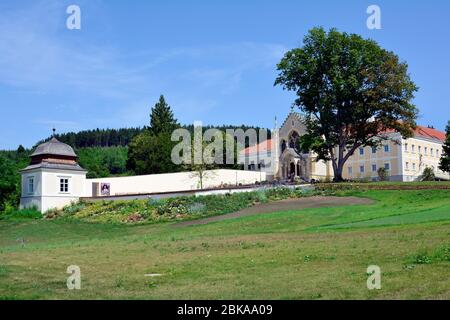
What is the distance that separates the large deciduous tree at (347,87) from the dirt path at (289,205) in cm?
1550

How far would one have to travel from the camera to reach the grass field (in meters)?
12.8

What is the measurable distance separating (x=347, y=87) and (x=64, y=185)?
3088 centimetres

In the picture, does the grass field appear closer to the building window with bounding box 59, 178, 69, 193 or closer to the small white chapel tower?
the small white chapel tower

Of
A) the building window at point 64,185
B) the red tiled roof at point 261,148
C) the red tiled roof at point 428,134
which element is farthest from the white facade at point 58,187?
the red tiled roof at point 428,134

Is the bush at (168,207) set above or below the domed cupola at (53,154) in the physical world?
below

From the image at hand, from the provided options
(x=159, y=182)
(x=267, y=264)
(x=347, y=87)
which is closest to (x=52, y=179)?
(x=159, y=182)

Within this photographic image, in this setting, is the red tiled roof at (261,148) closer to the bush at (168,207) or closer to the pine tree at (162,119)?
the pine tree at (162,119)

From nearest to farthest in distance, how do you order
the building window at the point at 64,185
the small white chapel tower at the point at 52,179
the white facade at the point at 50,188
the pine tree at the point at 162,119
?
the white facade at the point at 50,188 < the small white chapel tower at the point at 52,179 < the building window at the point at 64,185 < the pine tree at the point at 162,119

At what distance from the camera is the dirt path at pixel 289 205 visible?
40.3 metres

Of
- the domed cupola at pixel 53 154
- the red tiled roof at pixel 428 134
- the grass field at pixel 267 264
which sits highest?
the red tiled roof at pixel 428 134

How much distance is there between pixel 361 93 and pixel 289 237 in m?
36.9

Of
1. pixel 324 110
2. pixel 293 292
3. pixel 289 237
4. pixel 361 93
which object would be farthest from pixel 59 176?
pixel 293 292

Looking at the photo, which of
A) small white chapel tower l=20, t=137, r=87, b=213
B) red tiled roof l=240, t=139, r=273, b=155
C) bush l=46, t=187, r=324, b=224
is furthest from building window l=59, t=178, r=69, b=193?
red tiled roof l=240, t=139, r=273, b=155

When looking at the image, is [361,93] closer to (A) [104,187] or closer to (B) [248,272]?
(A) [104,187]
